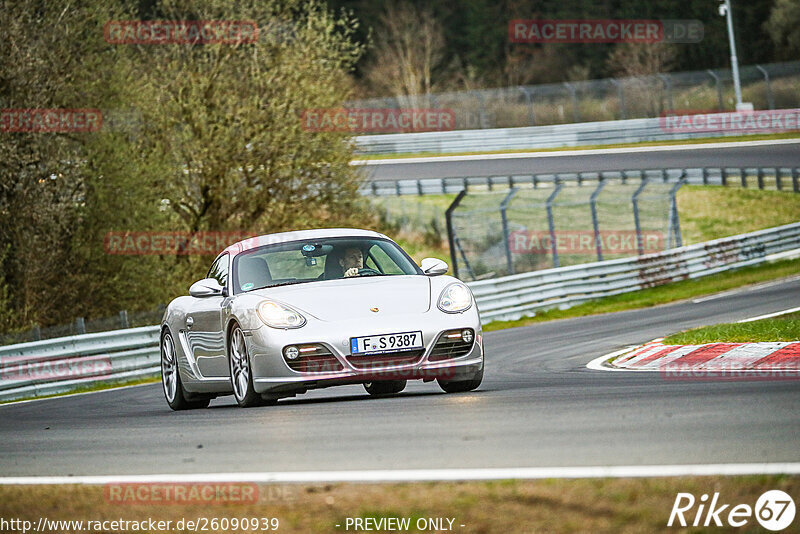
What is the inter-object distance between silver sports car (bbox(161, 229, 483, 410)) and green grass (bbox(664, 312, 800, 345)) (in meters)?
3.31

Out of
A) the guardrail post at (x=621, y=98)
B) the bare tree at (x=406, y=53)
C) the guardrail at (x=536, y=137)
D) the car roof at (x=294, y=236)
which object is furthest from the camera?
the bare tree at (x=406, y=53)

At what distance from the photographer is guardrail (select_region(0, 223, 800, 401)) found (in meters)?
16.7

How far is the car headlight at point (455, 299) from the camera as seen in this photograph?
9352 mm

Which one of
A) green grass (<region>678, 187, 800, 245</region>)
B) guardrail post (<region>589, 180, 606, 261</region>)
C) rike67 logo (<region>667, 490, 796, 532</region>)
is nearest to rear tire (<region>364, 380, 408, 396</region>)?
rike67 logo (<region>667, 490, 796, 532</region>)

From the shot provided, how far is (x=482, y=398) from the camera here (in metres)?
8.78

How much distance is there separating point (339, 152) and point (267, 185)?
1.92m

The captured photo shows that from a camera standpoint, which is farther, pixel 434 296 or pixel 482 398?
pixel 434 296

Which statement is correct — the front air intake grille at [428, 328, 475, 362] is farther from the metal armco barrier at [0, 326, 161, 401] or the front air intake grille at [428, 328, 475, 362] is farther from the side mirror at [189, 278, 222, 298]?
the metal armco barrier at [0, 326, 161, 401]

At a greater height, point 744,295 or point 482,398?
point 482,398

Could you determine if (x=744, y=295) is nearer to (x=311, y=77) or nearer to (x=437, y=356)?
(x=311, y=77)

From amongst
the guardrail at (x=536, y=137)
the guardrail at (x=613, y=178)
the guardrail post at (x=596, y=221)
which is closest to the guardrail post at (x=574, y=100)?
the guardrail at (x=536, y=137)

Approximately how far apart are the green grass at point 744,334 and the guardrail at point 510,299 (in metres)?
8.05

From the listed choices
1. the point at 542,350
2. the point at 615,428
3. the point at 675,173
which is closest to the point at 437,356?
the point at 615,428

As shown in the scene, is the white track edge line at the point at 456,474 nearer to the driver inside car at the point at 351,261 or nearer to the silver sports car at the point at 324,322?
the silver sports car at the point at 324,322
